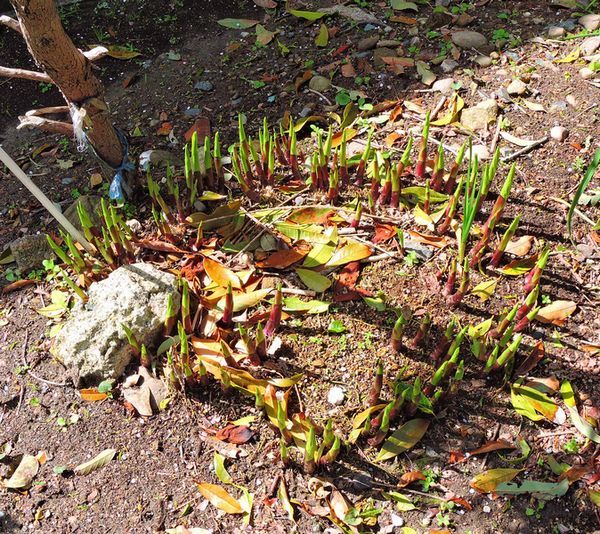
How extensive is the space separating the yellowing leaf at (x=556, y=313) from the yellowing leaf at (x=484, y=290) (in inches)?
7.3

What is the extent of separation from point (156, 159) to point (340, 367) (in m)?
1.36

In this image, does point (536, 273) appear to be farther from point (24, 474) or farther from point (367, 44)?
point (24, 474)

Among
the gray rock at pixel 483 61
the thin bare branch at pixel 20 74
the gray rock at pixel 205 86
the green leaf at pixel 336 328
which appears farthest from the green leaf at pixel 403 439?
the gray rock at pixel 205 86

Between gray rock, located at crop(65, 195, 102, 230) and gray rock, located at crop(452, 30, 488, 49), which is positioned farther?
gray rock, located at crop(452, 30, 488, 49)

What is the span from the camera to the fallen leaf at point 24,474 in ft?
6.70

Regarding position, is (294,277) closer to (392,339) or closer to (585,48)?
(392,339)

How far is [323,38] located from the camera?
11.2 ft

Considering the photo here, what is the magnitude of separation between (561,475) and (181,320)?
139 centimetres

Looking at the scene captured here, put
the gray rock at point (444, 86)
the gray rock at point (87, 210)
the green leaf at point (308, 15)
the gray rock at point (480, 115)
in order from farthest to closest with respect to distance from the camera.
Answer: the green leaf at point (308, 15)
the gray rock at point (444, 86)
the gray rock at point (480, 115)
the gray rock at point (87, 210)

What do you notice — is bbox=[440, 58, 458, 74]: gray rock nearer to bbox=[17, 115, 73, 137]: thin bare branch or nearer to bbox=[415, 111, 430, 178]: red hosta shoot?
bbox=[415, 111, 430, 178]: red hosta shoot

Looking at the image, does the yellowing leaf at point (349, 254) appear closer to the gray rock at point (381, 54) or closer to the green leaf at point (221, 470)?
the green leaf at point (221, 470)

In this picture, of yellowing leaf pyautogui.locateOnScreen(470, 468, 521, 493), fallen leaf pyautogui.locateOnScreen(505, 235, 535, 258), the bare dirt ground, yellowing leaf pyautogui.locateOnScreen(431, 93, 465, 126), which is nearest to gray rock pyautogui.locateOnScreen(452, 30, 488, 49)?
the bare dirt ground

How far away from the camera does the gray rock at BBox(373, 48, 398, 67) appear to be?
10.7 ft

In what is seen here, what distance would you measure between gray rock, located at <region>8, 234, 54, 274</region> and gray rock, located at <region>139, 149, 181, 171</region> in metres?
0.57
